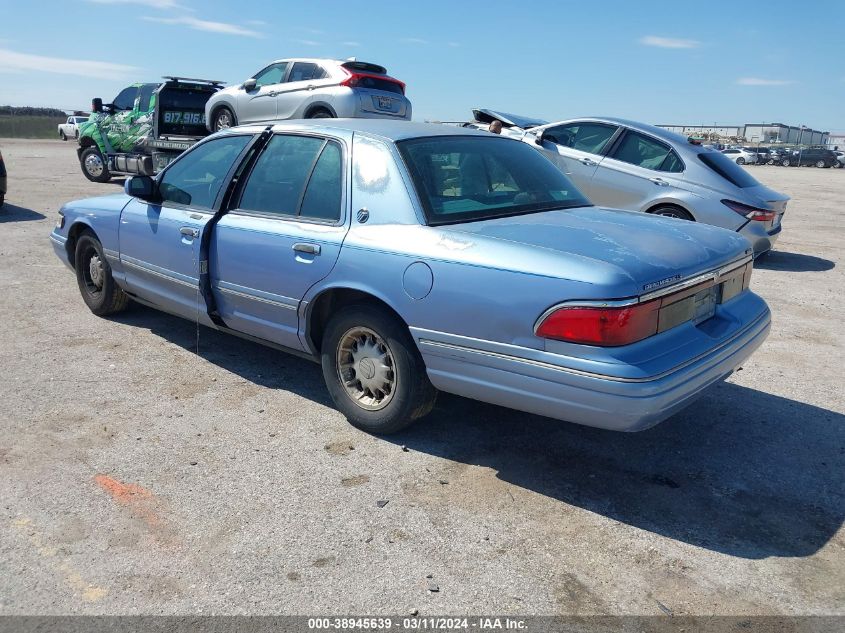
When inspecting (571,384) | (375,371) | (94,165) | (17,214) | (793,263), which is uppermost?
(94,165)

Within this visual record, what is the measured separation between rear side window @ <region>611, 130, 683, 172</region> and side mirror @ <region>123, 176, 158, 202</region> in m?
5.78

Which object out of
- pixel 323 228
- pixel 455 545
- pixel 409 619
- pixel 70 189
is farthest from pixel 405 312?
pixel 70 189

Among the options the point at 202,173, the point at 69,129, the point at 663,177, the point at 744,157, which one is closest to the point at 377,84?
the point at 663,177

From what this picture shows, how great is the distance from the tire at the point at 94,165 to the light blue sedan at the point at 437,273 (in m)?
12.2

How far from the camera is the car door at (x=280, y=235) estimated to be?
13.6ft

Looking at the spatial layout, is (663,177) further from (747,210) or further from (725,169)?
(747,210)

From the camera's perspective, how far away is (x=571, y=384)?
3.20 meters

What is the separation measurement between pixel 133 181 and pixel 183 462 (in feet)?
7.64

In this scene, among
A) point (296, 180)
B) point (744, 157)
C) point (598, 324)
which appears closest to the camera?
point (598, 324)

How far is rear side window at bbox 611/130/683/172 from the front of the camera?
873cm

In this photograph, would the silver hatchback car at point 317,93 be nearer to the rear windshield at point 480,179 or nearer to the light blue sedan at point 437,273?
the light blue sedan at point 437,273

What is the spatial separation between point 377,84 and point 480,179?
856 cm

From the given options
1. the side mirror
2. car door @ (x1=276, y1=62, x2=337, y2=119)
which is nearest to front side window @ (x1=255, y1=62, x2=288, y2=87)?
car door @ (x1=276, y1=62, x2=337, y2=119)

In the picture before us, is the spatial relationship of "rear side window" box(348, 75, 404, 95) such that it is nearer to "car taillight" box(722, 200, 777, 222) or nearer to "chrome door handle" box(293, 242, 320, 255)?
"car taillight" box(722, 200, 777, 222)
